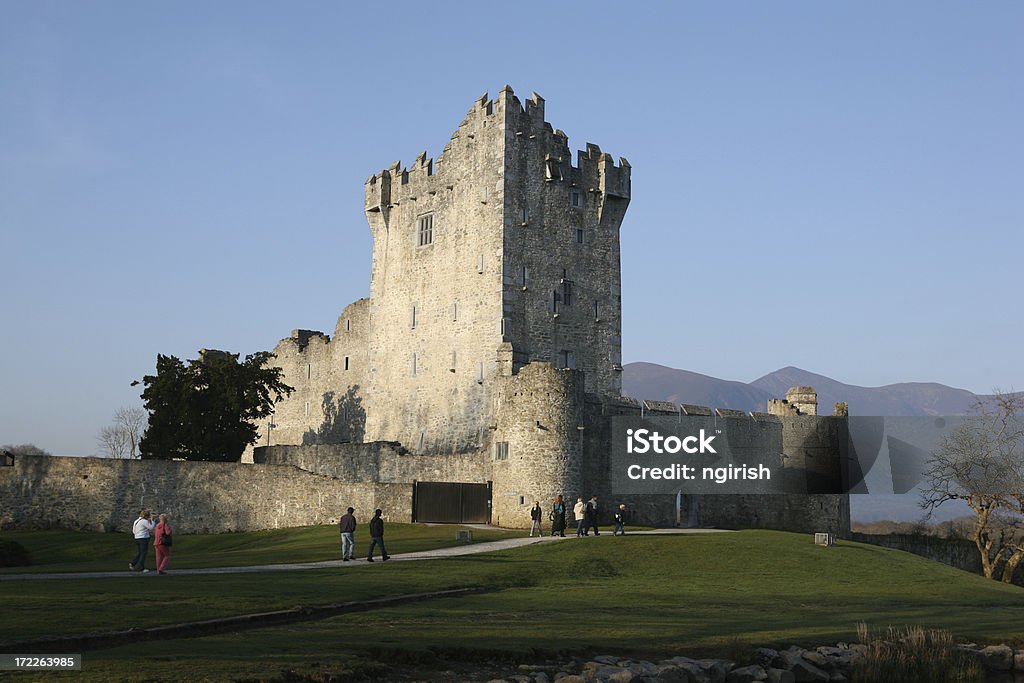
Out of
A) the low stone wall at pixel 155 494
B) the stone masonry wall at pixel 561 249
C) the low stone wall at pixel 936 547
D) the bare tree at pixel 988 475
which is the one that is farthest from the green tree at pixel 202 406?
the bare tree at pixel 988 475

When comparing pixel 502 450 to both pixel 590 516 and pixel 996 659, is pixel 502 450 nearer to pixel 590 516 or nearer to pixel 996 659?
pixel 590 516

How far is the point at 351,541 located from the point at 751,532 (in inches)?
640

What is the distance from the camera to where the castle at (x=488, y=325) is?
169 feet

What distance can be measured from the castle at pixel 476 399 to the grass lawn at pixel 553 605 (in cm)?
944

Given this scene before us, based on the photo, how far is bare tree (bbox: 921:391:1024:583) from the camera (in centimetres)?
5322

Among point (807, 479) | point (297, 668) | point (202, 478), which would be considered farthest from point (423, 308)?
point (297, 668)

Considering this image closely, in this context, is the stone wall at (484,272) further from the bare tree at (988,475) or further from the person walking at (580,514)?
the bare tree at (988,475)

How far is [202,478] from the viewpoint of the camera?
52656 mm

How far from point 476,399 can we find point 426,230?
35.5 ft

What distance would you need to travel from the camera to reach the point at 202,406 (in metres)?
60.4

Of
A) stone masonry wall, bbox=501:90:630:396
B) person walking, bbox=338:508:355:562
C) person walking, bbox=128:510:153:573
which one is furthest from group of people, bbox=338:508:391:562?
stone masonry wall, bbox=501:90:630:396

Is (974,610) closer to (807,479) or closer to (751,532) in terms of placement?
(751,532)

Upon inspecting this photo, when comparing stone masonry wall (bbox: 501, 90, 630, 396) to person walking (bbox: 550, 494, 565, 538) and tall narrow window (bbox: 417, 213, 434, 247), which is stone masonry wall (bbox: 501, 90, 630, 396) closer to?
tall narrow window (bbox: 417, 213, 434, 247)

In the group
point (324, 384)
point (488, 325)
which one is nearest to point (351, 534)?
point (488, 325)
